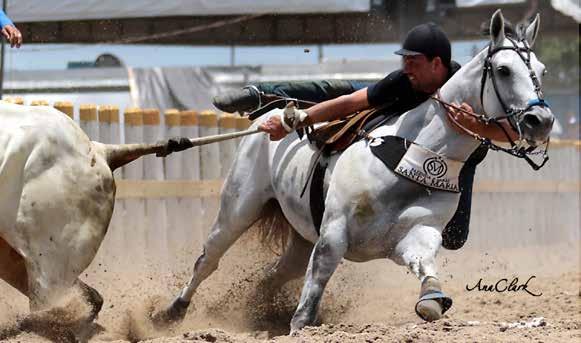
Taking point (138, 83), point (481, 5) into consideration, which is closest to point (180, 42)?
point (138, 83)

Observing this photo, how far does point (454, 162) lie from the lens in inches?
232

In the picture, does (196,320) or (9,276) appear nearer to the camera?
(9,276)

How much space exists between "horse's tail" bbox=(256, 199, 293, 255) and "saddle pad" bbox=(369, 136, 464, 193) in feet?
5.02

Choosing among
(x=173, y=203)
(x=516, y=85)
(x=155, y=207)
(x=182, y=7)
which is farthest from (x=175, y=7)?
(x=516, y=85)

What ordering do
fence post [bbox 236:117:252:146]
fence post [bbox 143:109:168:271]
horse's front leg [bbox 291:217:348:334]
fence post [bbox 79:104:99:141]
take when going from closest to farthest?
1. horse's front leg [bbox 291:217:348:334]
2. fence post [bbox 79:104:99:141]
3. fence post [bbox 143:109:168:271]
4. fence post [bbox 236:117:252:146]

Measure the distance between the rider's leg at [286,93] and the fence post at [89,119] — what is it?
176 centimetres

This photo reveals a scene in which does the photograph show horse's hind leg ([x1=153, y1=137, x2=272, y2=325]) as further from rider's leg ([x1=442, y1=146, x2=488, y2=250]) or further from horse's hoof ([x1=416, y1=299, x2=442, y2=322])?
horse's hoof ([x1=416, y1=299, x2=442, y2=322])

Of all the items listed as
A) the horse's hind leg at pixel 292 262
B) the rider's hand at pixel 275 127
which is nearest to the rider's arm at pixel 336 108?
the rider's hand at pixel 275 127

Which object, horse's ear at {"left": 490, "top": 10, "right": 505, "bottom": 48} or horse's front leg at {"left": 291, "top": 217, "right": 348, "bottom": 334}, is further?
horse's front leg at {"left": 291, "top": 217, "right": 348, "bottom": 334}

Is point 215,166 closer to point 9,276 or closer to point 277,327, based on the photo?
point 277,327

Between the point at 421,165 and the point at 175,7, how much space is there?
6.11m

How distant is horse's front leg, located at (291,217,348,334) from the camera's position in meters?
5.90

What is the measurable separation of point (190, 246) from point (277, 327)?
7.17 ft

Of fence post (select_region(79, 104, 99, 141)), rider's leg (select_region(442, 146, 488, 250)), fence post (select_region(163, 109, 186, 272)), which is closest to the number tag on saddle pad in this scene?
rider's leg (select_region(442, 146, 488, 250))
